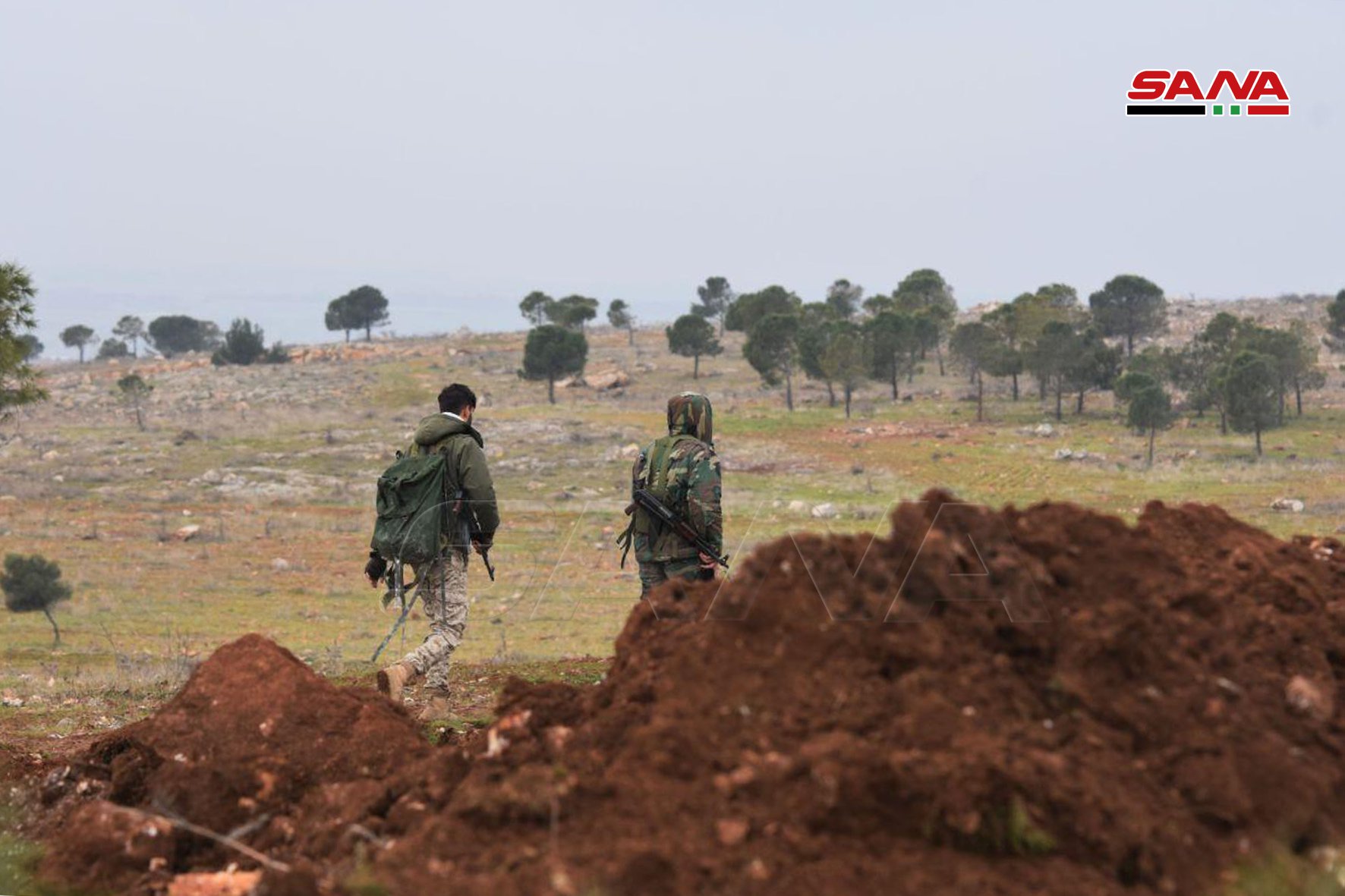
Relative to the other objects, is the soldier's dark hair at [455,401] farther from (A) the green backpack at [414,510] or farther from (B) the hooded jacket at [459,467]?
(A) the green backpack at [414,510]

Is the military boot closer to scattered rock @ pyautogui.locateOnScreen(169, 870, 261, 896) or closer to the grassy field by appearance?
the grassy field

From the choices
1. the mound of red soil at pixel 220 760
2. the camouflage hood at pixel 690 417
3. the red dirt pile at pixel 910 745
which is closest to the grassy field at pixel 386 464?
the camouflage hood at pixel 690 417

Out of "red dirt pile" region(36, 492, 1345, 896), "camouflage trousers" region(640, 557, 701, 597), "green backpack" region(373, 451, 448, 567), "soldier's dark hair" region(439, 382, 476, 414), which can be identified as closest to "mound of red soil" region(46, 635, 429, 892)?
"red dirt pile" region(36, 492, 1345, 896)

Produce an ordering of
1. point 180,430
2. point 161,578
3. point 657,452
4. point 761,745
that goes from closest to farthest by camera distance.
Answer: point 761,745, point 657,452, point 161,578, point 180,430

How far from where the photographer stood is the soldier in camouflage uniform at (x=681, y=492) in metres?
6.89

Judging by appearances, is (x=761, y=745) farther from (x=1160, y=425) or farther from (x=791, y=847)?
(x=1160, y=425)

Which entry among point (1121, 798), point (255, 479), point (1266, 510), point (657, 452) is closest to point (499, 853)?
point (1121, 798)


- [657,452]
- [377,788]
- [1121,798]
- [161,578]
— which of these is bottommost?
[161,578]

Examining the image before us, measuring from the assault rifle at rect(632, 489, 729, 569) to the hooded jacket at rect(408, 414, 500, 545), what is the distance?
36.4 inches

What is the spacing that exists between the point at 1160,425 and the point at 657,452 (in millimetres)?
32581

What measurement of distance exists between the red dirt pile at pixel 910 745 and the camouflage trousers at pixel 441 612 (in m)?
2.76

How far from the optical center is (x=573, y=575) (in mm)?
20000

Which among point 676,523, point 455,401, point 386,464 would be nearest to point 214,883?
point 676,523

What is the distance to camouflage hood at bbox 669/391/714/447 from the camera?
6.98 m
